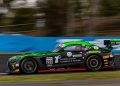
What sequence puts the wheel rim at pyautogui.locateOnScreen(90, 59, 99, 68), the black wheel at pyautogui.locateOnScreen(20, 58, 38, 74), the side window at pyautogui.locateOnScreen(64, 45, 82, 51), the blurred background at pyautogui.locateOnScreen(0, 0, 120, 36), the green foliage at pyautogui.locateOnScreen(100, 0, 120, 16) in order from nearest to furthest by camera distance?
the black wheel at pyautogui.locateOnScreen(20, 58, 38, 74)
the wheel rim at pyautogui.locateOnScreen(90, 59, 99, 68)
the side window at pyautogui.locateOnScreen(64, 45, 82, 51)
the blurred background at pyautogui.locateOnScreen(0, 0, 120, 36)
the green foliage at pyautogui.locateOnScreen(100, 0, 120, 16)

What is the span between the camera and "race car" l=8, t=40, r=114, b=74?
13.9 meters

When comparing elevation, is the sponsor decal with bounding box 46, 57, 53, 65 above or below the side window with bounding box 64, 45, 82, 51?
below

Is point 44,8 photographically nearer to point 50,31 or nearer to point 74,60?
point 50,31

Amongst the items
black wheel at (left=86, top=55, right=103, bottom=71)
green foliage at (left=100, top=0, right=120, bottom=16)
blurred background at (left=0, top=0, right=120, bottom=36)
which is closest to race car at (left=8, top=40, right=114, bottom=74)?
black wheel at (left=86, top=55, right=103, bottom=71)

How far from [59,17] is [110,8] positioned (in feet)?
15.2

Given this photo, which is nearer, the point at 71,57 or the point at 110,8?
the point at 71,57

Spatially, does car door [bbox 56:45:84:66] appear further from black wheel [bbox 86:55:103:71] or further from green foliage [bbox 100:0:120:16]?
green foliage [bbox 100:0:120:16]

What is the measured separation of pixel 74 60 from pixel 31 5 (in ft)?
55.6

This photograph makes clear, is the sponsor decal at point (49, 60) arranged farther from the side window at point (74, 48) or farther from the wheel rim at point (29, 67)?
the side window at point (74, 48)

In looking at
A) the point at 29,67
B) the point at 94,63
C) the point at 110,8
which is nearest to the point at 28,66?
the point at 29,67

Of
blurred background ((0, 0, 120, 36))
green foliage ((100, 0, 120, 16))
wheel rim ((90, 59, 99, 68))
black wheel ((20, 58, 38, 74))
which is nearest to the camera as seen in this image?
black wheel ((20, 58, 38, 74))

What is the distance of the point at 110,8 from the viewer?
30453 millimetres

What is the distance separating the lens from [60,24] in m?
27.7

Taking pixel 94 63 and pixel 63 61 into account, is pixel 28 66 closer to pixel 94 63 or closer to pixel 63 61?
pixel 63 61
